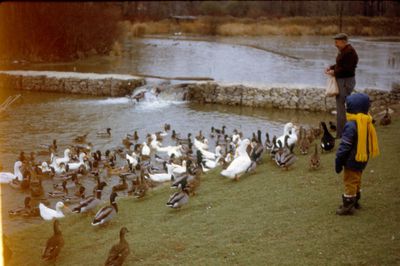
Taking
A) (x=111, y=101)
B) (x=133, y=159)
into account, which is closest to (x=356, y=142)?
(x=133, y=159)

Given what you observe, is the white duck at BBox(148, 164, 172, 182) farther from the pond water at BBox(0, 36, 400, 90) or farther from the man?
the pond water at BBox(0, 36, 400, 90)

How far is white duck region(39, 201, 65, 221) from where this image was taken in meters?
9.70

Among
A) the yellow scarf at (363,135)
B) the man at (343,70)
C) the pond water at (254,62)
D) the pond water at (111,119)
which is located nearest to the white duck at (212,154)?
the pond water at (111,119)

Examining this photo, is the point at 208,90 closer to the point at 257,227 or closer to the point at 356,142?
the point at 257,227

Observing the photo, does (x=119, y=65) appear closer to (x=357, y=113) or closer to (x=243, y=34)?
(x=243, y=34)

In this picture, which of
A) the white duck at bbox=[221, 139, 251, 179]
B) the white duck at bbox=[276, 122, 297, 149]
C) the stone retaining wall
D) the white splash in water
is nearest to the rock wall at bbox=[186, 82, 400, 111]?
the stone retaining wall

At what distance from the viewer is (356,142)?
21.5 feet

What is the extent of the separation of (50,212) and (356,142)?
6071 millimetres

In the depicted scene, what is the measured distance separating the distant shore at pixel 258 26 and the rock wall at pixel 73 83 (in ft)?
66.6

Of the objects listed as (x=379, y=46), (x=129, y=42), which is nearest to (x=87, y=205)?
(x=379, y=46)

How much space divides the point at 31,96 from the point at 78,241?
18.2m

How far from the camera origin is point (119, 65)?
110ft

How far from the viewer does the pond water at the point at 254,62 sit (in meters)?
26.6

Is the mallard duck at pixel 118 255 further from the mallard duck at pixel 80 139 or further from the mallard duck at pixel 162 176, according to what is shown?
the mallard duck at pixel 80 139
